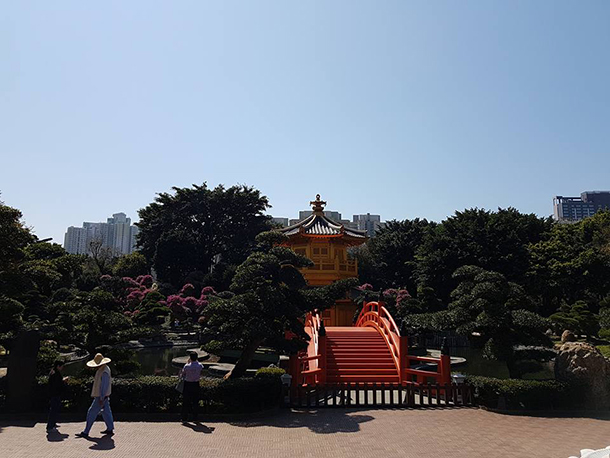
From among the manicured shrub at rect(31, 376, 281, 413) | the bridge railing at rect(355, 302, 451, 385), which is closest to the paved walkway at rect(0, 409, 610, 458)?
the manicured shrub at rect(31, 376, 281, 413)

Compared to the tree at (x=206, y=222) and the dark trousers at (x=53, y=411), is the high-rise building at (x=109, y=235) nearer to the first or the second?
the tree at (x=206, y=222)

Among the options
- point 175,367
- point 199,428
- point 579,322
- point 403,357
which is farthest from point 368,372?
point 579,322

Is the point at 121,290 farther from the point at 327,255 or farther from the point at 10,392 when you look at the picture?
the point at 10,392

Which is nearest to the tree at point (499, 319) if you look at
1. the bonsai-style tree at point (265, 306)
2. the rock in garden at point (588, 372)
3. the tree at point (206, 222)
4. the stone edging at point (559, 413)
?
the rock in garden at point (588, 372)

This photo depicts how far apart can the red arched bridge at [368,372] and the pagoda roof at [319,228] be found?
7110 millimetres

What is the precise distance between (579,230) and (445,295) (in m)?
14.3

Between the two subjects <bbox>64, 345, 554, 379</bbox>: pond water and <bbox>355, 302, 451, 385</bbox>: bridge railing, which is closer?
<bbox>355, 302, 451, 385</bbox>: bridge railing

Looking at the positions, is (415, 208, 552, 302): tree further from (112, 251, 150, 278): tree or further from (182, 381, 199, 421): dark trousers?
(112, 251, 150, 278): tree

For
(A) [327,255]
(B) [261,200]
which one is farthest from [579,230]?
(B) [261,200]

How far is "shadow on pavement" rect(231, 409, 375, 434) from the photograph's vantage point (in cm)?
939

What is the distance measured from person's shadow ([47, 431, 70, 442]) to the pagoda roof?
16.9 m

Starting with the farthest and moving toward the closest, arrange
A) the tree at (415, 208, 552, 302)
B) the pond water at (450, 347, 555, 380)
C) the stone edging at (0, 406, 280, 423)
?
1. the tree at (415, 208, 552, 302)
2. the pond water at (450, 347, 555, 380)
3. the stone edging at (0, 406, 280, 423)

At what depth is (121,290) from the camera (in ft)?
128

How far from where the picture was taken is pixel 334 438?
8664 mm
